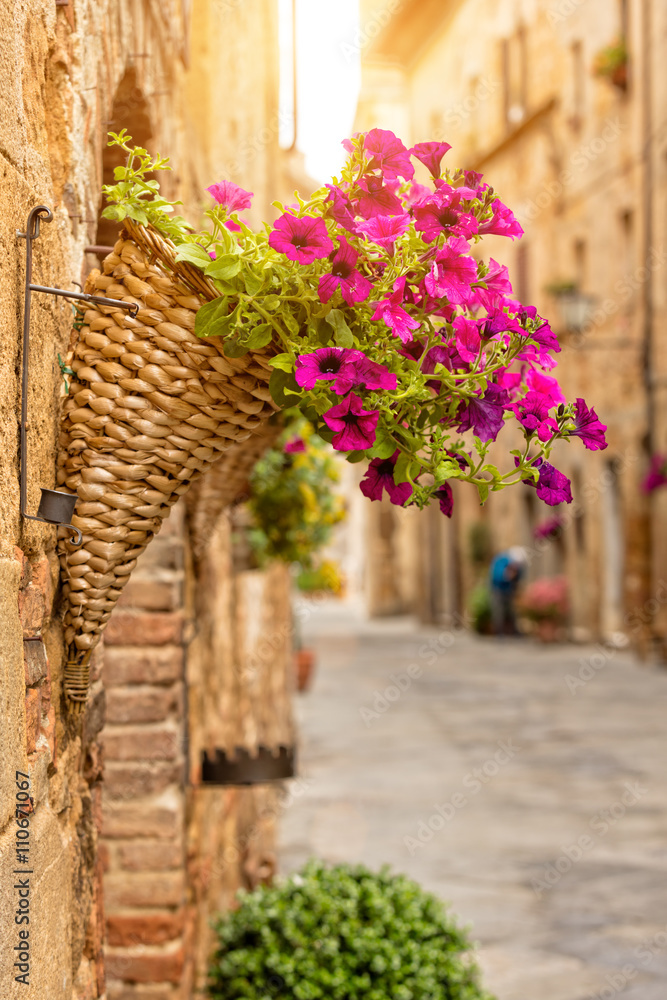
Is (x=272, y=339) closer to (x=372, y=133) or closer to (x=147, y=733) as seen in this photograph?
(x=372, y=133)

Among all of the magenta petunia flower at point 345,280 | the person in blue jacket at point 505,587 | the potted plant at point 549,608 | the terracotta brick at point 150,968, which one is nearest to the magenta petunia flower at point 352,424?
the magenta petunia flower at point 345,280

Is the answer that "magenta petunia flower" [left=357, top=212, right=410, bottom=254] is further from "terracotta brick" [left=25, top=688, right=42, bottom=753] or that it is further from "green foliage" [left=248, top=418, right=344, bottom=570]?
"green foliage" [left=248, top=418, right=344, bottom=570]

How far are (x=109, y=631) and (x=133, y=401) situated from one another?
1.44 metres

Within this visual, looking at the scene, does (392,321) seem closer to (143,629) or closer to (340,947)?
(143,629)

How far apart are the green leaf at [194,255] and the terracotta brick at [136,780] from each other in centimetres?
171

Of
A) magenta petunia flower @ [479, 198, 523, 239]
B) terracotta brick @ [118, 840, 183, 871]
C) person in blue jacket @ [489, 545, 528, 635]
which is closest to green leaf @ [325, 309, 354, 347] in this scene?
magenta petunia flower @ [479, 198, 523, 239]

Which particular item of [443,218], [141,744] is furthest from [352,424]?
[141,744]

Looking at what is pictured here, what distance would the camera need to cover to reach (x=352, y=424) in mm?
1438

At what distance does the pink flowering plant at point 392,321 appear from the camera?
4.67ft

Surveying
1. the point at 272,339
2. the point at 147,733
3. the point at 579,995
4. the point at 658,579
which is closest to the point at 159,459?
the point at 272,339

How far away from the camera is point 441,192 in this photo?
145 cm

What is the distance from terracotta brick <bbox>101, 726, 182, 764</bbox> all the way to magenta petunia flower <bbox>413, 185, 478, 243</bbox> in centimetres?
178

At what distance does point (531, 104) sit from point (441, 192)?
61.1ft

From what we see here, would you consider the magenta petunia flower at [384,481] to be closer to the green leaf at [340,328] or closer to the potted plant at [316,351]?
the potted plant at [316,351]
